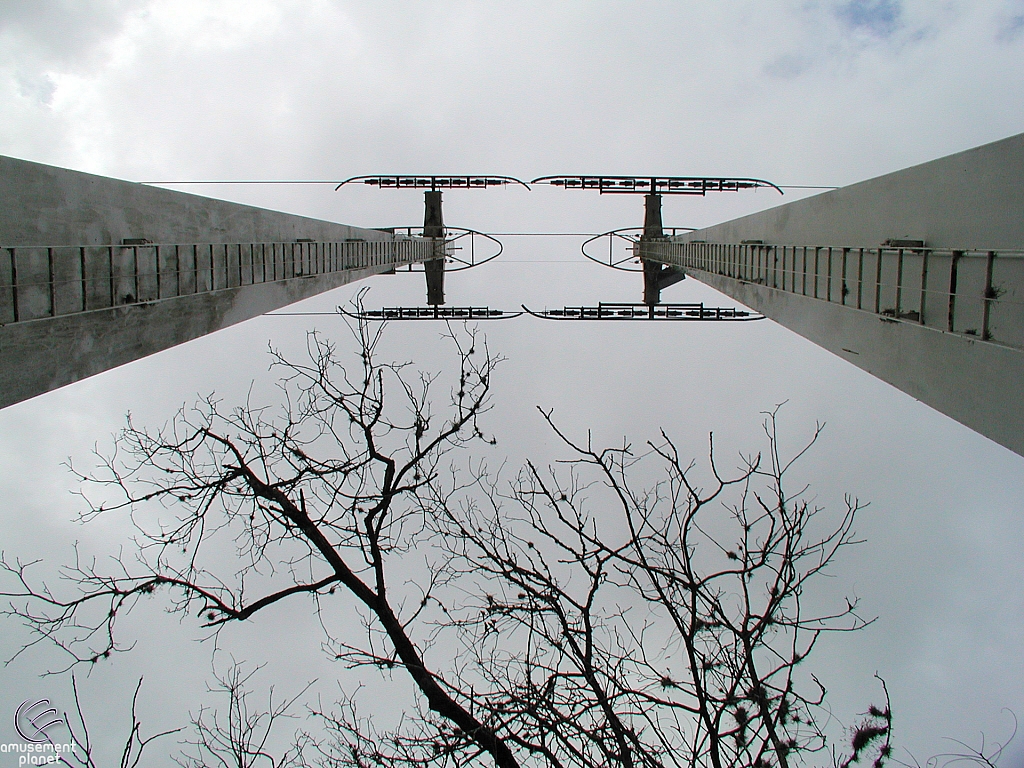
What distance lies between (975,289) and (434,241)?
26896 mm

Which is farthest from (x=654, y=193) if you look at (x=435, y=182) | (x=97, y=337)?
(x=97, y=337)

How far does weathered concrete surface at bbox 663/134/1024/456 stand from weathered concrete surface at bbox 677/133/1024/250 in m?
0.01

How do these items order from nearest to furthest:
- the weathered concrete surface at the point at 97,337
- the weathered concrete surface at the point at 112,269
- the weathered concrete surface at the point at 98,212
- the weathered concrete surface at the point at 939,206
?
the weathered concrete surface at the point at 939,206 → the weathered concrete surface at the point at 97,337 → the weathered concrete surface at the point at 112,269 → the weathered concrete surface at the point at 98,212

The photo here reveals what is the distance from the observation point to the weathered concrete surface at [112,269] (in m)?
6.33

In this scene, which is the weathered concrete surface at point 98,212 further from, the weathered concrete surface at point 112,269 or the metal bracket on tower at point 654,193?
the metal bracket on tower at point 654,193

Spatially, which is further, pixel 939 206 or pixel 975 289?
pixel 939 206

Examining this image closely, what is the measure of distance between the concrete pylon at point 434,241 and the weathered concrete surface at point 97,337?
20409mm

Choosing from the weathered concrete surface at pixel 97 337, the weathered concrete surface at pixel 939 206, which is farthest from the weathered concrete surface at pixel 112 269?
the weathered concrete surface at pixel 939 206

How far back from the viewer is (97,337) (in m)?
7.31

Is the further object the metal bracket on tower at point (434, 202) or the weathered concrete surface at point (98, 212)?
the metal bracket on tower at point (434, 202)

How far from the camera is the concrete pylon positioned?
3106 centimetres

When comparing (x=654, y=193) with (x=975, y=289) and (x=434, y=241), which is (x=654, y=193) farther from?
(x=975, y=289)

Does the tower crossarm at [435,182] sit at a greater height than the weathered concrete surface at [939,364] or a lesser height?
greater

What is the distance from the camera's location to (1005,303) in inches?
219
